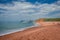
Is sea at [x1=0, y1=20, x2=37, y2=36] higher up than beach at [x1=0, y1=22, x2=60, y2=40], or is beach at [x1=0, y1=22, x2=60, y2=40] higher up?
sea at [x1=0, y1=20, x2=37, y2=36]

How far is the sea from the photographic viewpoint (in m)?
2.22

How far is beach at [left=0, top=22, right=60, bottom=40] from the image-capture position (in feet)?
7.16

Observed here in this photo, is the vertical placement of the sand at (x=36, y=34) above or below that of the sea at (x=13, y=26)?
below

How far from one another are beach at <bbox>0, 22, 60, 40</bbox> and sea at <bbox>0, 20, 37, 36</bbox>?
6cm

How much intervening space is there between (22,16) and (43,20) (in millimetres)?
360

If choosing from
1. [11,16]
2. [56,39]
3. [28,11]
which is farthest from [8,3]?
[56,39]

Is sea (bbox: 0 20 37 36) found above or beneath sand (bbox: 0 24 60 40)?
above

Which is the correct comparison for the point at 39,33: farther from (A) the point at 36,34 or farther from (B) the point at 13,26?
(B) the point at 13,26

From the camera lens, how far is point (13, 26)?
7.35ft

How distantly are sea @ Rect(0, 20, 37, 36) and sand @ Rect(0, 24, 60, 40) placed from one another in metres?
0.06

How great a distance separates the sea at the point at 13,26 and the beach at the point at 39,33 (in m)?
0.06

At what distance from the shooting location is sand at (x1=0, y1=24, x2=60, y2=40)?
7.16 feet

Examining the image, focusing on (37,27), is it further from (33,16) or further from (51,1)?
(51,1)

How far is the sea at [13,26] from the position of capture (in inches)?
87.5
